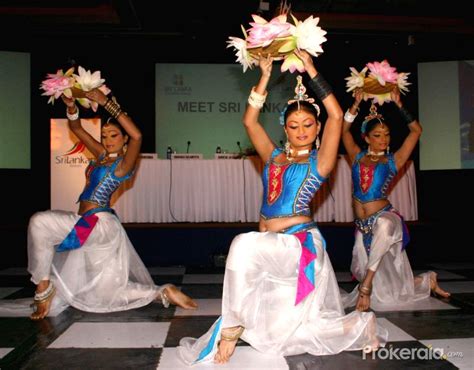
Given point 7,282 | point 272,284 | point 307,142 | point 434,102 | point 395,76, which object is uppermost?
point 434,102

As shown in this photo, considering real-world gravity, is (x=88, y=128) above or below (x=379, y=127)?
above

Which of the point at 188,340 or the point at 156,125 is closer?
the point at 188,340

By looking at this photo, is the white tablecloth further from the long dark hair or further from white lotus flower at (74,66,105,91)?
the long dark hair

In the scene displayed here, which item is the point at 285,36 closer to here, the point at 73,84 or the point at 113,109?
the point at 113,109

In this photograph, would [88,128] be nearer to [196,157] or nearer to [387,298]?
[196,157]

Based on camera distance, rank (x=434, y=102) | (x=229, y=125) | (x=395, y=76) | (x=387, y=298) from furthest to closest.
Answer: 1. (x=229, y=125)
2. (x=434, y=102)
3. (x=387, y=298)
4. (x=395, y=76)

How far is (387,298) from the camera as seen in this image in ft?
11.3

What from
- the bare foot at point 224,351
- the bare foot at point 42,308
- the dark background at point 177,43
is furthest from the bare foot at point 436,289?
the dark background at point 177,43

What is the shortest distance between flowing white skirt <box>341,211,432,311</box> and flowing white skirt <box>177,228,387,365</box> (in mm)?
1094

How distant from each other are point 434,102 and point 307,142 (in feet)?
18.8

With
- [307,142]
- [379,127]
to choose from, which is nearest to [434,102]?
[379,127]

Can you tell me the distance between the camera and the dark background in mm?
7309

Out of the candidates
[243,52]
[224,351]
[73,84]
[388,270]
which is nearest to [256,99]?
[243,52]

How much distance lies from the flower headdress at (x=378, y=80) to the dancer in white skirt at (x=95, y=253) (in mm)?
1528
